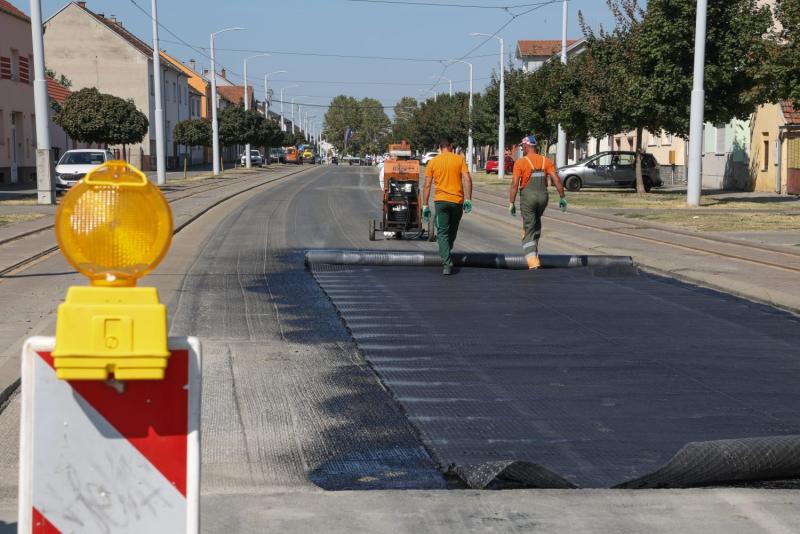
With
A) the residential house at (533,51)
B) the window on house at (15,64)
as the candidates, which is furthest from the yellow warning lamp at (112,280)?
the residential house at (533,51)

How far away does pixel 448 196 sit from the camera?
1335 centimetres

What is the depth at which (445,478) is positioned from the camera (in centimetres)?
504

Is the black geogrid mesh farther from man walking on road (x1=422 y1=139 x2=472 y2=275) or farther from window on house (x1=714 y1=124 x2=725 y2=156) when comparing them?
window on house (x1=714 y1=124 x2=725 y2=156)

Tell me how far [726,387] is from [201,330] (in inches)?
166

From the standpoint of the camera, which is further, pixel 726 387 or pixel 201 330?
pixel 201 330

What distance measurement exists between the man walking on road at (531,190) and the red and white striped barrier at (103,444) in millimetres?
11351

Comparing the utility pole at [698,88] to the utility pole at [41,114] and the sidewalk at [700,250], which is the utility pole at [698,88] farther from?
the utility pole at [41,114]

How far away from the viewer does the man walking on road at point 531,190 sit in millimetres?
13789

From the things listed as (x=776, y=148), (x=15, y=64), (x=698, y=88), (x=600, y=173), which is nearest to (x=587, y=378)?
(x=698, y=88)

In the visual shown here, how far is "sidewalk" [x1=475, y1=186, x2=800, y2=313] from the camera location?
12.2 meters

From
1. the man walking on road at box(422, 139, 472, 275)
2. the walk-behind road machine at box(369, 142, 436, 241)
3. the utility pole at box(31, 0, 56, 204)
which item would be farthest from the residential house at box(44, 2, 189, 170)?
the man walking on road at box(422, 139, 472, 275)

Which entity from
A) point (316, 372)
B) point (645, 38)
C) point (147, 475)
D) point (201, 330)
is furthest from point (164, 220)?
point (645, 38)

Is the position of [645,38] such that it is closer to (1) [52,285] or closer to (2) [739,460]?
(1) [52,285]

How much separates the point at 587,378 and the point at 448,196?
641cm
